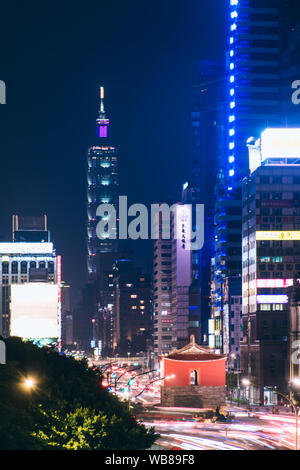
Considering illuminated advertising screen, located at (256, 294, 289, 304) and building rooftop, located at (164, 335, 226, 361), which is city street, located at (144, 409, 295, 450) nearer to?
building rooftop, located at (164, 335, 226, 361)

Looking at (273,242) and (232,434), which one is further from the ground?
(273,242)

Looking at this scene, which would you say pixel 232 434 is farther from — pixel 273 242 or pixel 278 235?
pixel 278 235

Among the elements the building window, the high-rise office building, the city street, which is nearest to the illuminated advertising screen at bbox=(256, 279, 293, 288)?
the high-rise office building

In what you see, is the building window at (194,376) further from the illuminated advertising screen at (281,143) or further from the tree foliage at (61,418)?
the illuminated advertising screen at (281,143)

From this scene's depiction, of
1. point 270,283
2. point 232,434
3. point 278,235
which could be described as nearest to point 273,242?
point 278,235

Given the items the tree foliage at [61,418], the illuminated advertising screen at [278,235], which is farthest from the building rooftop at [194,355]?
the illuminated advertising screen at [278,235]

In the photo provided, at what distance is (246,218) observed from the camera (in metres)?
198

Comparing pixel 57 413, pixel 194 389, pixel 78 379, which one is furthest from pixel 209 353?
pixel 57 413

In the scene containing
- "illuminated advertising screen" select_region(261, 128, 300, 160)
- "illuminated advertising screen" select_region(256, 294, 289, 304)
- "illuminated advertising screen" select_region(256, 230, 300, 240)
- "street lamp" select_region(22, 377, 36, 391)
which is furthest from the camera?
"illuminated advertising screen" select_region(256, 230, 300, 240)

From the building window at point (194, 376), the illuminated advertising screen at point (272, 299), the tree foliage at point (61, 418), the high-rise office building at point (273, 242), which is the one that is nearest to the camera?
the tree foliage at point (61, 418)

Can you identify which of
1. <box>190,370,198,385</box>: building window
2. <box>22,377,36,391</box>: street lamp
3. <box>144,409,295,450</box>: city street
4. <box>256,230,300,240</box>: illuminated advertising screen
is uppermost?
<box>256,230,300,240</box>: illuminated advertising screen
